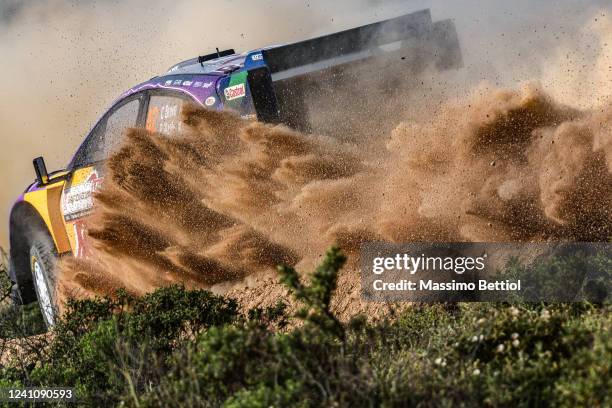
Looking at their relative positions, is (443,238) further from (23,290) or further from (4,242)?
(4,242)

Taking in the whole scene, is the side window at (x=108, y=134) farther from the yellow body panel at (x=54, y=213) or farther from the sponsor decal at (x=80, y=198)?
the yellow body panel at (x=54, y=213)

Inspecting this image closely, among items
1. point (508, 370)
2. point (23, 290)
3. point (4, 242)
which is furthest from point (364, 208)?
point (4, 242)

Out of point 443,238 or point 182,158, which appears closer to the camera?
point 443,238

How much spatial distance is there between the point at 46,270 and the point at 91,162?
134 centimetres

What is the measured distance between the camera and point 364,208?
8.21m

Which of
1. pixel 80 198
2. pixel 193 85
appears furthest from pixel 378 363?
pixel 80 198

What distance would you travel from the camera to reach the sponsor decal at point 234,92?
851 centimetres

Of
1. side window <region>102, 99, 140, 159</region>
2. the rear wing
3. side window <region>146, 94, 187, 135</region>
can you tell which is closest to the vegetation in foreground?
the rear wing

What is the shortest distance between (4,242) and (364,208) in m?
12.5

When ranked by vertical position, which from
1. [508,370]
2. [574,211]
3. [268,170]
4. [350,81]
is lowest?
[508,370]

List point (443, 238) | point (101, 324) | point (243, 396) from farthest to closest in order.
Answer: point (443, 238) < point (101, 324) < point (243, 396)

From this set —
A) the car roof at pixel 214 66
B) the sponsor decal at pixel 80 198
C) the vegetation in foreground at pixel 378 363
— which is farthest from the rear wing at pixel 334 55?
the vegetation in foreground at pixel 378 363

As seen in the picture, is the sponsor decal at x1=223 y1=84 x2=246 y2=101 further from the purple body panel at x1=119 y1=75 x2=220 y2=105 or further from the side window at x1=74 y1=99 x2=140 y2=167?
the side window at x1=74 y1=99 x2=140 y2=167

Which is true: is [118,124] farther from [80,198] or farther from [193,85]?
[193,85]
